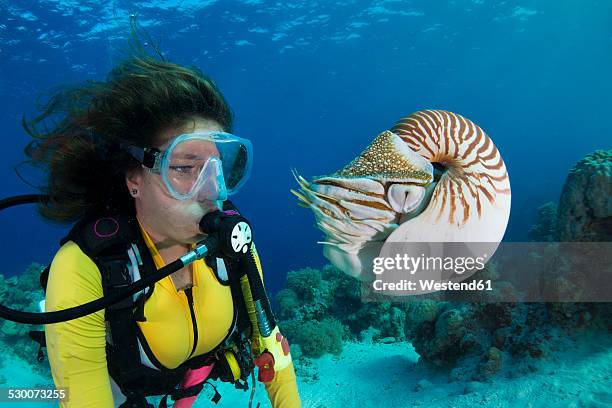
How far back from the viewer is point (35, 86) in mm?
17516

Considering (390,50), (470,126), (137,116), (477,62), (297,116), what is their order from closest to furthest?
1. (137,116)
2. (470,126)
3. (390,50)
4. (477,62)
5. (297,116)

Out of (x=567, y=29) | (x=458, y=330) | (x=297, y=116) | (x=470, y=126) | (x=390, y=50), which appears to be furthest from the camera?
(x=297, y=116)

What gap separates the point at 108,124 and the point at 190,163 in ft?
1.29

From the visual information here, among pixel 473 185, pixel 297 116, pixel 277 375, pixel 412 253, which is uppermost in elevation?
pixel 473 185

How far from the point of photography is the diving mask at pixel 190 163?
167 cm

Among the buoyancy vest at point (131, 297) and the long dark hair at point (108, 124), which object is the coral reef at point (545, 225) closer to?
the buoyancy vest at point (131, 297)

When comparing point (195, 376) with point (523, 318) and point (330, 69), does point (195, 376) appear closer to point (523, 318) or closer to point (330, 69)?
point (523, 318)

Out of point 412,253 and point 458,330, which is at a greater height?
point 412,253

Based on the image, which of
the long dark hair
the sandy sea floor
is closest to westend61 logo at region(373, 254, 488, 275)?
the long dark hair

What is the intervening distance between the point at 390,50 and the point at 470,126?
2559 cm

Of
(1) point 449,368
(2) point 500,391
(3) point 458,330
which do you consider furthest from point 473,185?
→ (1) point 449,368

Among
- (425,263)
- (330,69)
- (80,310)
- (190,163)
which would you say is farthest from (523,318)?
(330,69)

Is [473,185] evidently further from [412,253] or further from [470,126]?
[412,253]

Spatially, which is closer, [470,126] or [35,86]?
[470,126]
